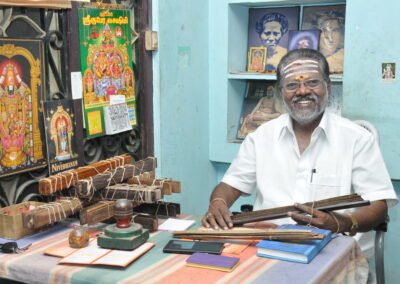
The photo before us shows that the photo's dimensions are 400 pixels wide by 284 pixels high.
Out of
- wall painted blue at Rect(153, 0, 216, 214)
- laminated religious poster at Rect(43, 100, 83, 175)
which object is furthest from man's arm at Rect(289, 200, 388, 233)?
wall painted blue at Rect(153, 0, 216, 214)

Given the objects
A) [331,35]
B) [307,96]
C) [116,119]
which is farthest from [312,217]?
[331,35]

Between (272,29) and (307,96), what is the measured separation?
3.76 feet

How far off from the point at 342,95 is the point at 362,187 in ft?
2.95

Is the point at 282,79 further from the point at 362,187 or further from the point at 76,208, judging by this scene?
the point at 76,208

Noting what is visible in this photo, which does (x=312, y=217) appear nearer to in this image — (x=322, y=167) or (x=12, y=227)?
(x=322, y=167)

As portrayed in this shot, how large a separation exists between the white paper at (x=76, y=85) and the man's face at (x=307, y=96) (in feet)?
2.92

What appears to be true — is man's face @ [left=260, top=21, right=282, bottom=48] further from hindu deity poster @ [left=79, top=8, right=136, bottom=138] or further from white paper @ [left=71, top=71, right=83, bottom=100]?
white paper @ [left=71, top=71, right=83, bottom=100]

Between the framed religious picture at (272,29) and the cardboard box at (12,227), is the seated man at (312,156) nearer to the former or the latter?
the cardboard box at (12,227)

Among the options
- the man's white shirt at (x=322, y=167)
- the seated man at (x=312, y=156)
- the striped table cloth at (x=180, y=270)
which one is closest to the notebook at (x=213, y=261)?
the striped table cloth at (x=180, y=270)

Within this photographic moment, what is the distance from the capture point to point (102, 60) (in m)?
2.43

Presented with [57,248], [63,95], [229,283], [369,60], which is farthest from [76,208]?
[369,60]

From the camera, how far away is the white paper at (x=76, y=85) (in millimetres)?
2270

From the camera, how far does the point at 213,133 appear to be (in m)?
3.27

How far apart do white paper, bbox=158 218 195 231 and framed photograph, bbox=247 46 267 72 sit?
153cm
